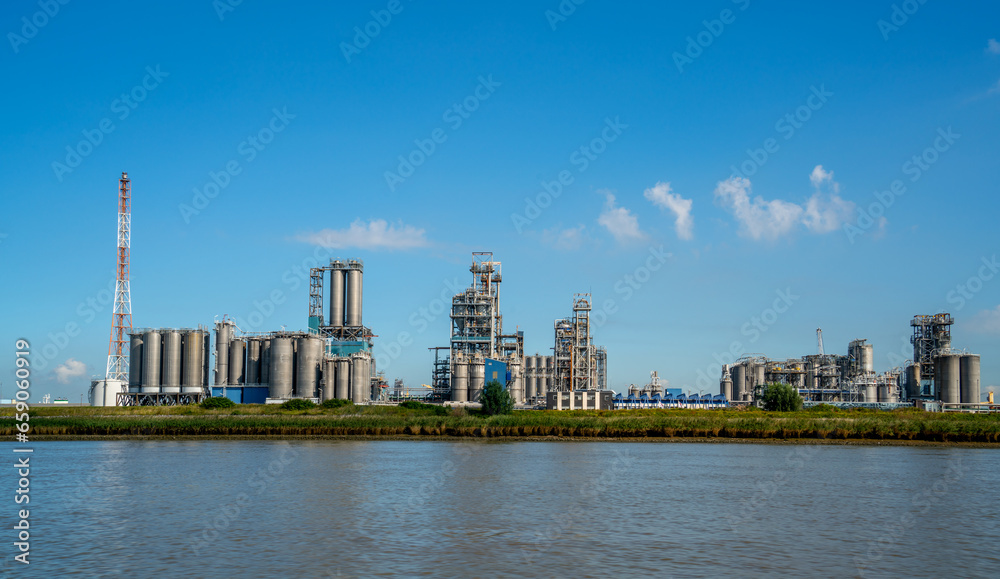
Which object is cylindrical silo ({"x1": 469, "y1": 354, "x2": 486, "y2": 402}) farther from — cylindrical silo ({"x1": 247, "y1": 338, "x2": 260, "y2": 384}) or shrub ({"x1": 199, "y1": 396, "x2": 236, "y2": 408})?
shrub ({"x1": 199, "y1": 396, "x2": 236, "y2": 408})

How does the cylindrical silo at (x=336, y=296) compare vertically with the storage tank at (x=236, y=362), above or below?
above

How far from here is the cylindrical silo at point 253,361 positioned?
3937 inches

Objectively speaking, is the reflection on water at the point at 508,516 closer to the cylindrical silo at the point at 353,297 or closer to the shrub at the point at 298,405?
the shrub at the point at 298,405

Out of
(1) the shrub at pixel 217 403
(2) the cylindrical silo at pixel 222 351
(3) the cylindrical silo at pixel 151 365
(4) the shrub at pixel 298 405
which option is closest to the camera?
(4) the shrub at pixel 298 405

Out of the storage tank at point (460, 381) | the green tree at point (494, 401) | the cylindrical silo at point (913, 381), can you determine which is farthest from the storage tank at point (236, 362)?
the cylindrical silo at point (913, 381)

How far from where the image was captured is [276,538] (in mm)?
25031

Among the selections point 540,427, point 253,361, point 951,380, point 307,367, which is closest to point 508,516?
point 540,427

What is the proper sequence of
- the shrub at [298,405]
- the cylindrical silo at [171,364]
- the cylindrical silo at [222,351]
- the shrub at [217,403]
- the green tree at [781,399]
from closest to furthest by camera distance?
the shrub at [298,405] < the shrub at [217,403] < the green tree at [781,399] < the cylindrical silo at [171,364] < the cylindrical silo at [222,351]

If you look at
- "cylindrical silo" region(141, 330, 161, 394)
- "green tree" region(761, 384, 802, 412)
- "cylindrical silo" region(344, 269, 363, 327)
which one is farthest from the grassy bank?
"cylindrical silo" region(344, 269, 363, 327)

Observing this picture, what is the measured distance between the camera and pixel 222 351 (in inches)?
4053

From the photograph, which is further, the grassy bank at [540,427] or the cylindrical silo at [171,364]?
the cylindrical silo at [171,364]

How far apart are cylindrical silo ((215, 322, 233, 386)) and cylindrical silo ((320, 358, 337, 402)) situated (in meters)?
14.9

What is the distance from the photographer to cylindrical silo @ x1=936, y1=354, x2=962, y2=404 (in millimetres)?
115562

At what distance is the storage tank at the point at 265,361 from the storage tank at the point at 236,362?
9.52 feet
